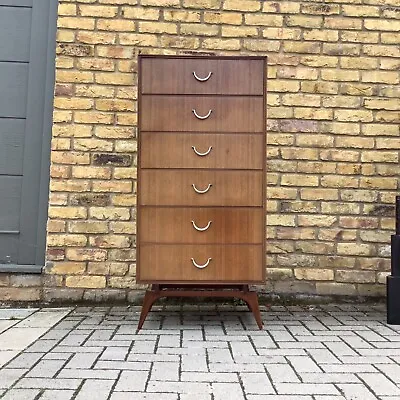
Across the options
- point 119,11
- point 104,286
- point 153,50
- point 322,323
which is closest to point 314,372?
point 322,323

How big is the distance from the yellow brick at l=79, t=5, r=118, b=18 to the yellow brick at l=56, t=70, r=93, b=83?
18.4 inches

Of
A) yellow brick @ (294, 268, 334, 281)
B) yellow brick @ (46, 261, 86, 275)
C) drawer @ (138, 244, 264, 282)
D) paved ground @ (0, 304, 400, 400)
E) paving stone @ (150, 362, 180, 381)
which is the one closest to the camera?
paved ground @ (0, 304, 400, 400)

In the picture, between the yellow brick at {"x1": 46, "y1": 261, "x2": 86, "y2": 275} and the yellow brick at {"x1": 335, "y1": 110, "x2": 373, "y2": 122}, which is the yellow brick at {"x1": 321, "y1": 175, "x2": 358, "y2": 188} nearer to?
the yellow brick at {"x1": 335, "y1": 110, "x2": 373, "y2": 122}

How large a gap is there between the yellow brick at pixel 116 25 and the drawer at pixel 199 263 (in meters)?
1.88

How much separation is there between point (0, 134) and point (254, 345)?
2554 millimetres

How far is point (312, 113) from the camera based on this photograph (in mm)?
3932

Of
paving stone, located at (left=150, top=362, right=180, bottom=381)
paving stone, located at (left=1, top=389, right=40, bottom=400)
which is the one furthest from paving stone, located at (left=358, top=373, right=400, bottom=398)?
paving stone, located at (left=1, top=389, right=40, bottom=400)

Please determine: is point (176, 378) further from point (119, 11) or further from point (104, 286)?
point (119, 11)

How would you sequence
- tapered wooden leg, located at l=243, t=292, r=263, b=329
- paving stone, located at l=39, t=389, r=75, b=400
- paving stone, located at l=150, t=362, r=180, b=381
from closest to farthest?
paving stone, located at l=39, t=389, r=75, b=400
paving stone, located at l=150, t=362, r=180, b=381
tapered wooden leg, located at l=243, t=292, r=263, b=329

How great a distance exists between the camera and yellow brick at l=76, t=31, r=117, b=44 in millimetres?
3850

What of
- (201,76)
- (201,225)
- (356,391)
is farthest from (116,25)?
(356,391)

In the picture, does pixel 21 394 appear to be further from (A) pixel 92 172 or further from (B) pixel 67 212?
(A) pixel 92 172

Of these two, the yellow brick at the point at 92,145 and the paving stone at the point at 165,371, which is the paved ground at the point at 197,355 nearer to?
the paving stone at the point at 165,371

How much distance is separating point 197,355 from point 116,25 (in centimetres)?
267
